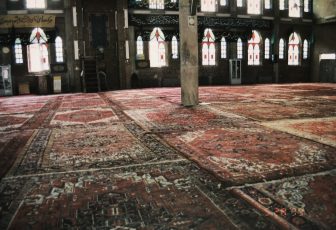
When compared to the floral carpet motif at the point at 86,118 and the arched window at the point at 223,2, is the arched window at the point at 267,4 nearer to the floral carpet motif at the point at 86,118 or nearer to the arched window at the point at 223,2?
the arched window at the point at 223,2

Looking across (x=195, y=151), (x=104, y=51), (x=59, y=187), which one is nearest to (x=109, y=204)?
(x=59, y=187)

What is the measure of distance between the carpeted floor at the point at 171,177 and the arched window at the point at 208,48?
44.6ft

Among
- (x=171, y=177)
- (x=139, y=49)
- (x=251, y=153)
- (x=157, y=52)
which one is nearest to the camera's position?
(x=171, y=177)

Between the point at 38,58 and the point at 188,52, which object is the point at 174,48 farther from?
the point at 188,52

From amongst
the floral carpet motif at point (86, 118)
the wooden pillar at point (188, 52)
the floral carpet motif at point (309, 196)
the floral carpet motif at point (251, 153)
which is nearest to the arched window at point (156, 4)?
the wooden pillar at point (188, 52)

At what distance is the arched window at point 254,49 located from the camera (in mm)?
19594

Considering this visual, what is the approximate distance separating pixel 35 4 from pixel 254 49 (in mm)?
13003

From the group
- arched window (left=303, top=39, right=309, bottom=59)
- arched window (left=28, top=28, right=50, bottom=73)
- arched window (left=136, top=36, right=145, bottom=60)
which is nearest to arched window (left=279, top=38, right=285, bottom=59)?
arched window (left=303, top=39, right=309, bottom=59)

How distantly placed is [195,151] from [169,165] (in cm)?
61

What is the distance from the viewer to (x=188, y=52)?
828 centimetres

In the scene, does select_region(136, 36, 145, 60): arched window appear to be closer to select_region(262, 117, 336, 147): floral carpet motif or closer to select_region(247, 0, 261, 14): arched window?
select_region(247, 0, 261, 14): arched window

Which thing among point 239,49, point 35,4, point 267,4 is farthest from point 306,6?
point 35,4

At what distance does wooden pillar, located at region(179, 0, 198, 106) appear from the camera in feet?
26.7

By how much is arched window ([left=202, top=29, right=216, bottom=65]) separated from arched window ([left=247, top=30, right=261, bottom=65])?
252 cm
